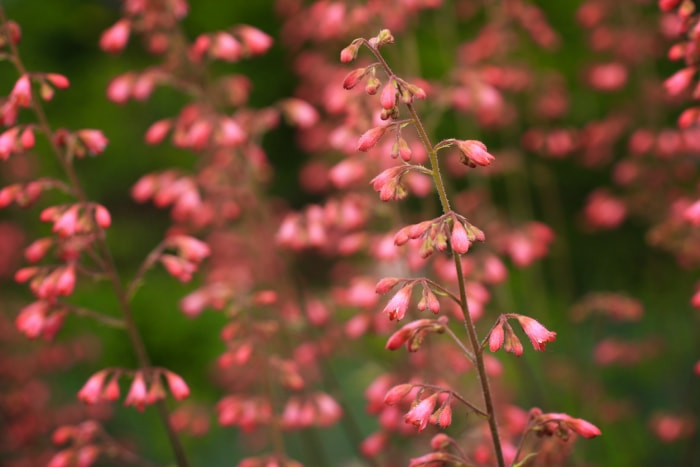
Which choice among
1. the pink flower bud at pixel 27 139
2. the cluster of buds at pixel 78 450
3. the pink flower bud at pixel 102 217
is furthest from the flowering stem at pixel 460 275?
the cluster of buds at pixel 78 450

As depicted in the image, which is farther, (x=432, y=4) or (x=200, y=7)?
(x=200, y=7)

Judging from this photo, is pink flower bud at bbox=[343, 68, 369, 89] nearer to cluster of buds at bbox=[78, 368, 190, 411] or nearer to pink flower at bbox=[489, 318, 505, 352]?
pink flower at bbox=[489, 318, 505, 352]

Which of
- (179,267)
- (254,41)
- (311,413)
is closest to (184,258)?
(179,267)

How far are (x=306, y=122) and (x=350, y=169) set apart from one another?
0.30m

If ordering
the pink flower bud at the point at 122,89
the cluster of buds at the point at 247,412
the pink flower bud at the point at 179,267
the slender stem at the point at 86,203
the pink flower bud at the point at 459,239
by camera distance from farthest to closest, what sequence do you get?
1. the pink flower bud at the point at 122,89
2. the cluster of buds at the point at 247,412
3. the pink flower bud at the point at 179,267
4. the slender stem at the point at 86,203
5. the pink flower bud at the point at 459,239

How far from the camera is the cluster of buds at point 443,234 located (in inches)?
57.2

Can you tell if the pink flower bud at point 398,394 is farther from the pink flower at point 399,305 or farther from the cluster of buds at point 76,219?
the cluster of buds at point 76,219

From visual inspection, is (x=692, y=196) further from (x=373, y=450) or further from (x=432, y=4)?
(x=373, y=450)

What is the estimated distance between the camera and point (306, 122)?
2.80m

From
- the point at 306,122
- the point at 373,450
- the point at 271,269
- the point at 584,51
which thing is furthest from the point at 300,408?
the point at 584,51

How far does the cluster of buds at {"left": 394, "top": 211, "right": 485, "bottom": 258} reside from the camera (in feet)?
4.76

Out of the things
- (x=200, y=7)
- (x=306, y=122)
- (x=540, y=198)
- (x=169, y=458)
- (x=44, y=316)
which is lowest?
(x=44, y=316)

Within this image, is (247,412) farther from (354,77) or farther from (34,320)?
(354,77)

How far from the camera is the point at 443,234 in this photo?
4.82ft
